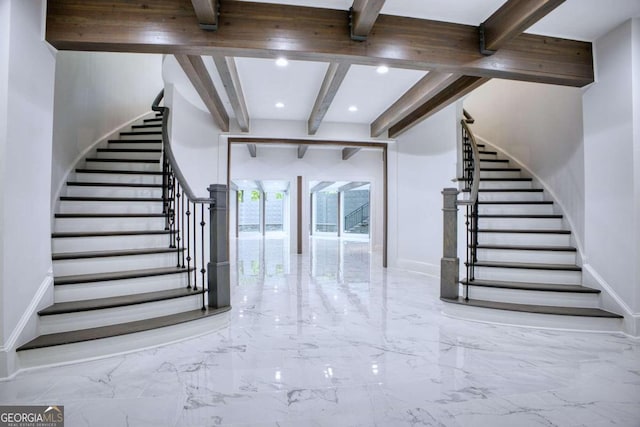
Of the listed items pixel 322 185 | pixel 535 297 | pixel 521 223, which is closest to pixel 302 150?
pixel 521 223

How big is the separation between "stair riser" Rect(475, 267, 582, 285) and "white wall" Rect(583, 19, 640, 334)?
0.16 metres

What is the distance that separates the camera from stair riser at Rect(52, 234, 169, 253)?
9.77ft

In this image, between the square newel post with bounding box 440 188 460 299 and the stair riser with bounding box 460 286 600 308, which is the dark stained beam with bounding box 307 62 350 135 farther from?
the stair riser with bounding box 460 286 600 308

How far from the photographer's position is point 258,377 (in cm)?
206

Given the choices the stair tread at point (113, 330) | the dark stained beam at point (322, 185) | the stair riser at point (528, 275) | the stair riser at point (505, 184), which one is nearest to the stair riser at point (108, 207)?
the stair tread at point (113, 330)

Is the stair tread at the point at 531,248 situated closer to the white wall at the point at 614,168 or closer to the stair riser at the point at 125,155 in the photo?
the white wall at the point at 614,168

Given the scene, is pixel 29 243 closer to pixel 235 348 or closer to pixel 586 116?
pixel 235 348

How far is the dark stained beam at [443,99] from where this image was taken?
378 cm

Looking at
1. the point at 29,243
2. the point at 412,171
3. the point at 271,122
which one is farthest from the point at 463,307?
the point at 271,122

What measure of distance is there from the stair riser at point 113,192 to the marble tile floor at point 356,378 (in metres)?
1.90

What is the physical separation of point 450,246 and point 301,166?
595 centimetres

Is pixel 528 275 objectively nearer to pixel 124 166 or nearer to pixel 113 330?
pixel 113 330

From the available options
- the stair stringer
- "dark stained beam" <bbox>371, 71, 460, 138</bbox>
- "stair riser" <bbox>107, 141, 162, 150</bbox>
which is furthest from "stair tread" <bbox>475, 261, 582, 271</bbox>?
"stair riser" <bbox>107, 141, 162, 150</bbox>

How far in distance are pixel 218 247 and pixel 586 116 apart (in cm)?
374
